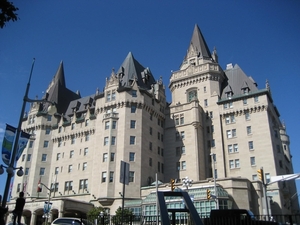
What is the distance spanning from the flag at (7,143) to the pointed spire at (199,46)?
51152 mm

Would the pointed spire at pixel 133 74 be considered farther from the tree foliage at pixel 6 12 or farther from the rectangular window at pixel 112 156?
the tree foliage at pixel 6 12

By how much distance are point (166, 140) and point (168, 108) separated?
7147mm

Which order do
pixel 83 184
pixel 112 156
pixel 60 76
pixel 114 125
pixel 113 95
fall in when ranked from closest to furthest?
pixel 112 156 < pixel 114 125 < pixel 83 184 < pixel 113 95 < pixel 60 76

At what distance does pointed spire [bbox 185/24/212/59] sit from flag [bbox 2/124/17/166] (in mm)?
51152

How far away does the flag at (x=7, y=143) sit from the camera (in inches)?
802

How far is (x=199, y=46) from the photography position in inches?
2694

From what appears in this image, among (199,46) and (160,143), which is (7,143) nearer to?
(160,143)

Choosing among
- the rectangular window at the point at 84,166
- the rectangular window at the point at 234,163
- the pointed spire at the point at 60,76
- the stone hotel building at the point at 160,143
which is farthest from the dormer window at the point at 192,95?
the pointed spire at the point at 60,76

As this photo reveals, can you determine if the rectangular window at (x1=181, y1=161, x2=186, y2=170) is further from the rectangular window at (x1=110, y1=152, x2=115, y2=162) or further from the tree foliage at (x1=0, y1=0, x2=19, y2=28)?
the tree foliage at (x1=0, y1=0, x2=19, y2=28)

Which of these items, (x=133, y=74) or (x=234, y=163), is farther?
(x=133, y=74)

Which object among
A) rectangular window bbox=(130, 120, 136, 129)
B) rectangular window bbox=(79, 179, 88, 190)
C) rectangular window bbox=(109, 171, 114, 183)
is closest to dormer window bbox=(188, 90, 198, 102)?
rectangular window bbox=(130, 120, 136, 129)

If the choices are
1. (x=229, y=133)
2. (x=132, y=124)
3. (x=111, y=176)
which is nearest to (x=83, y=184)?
(x=111, y=176)

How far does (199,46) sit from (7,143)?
55.0m

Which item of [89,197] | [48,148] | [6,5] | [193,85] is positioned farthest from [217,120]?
[6,5]
